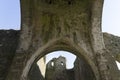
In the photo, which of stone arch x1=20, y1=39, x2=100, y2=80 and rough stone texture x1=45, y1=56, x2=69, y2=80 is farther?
rough stone texture x1=45, y1=56, x2=69, y2=80

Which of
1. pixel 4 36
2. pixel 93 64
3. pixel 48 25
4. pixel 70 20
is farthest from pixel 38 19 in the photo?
pixel 93 64

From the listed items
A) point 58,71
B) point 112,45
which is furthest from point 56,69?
point 112,45

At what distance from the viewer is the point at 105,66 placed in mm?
6539

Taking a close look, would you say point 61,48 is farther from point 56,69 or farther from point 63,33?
point 56,69

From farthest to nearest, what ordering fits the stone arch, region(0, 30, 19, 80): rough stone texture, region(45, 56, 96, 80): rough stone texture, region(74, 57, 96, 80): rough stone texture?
region(45, 56, 96, 80): rough stone texture
region(74, 57, 96, 80): rough stone texture
region(0, 30, 19, 80): rough stone texture
the stone arch

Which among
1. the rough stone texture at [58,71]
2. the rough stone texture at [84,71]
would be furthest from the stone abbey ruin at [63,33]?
the rough stone texture at [58,71]

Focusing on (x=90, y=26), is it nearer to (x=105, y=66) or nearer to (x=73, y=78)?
(x=105, y=66)

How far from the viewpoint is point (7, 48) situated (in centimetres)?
728

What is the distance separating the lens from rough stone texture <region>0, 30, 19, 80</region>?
264 inches

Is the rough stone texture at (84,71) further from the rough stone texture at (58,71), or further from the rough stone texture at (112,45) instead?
the rough stone texture at (58,71)

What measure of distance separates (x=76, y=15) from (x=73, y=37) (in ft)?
2.47

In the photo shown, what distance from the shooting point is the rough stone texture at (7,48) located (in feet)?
22.0

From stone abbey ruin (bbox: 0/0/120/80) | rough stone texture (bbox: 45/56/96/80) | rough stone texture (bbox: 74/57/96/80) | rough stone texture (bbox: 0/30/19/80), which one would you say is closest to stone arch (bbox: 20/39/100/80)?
stone abbey ruin (bbox: 0/0/120/80)

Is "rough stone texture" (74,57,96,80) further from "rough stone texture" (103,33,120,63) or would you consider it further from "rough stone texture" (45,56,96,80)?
"rough stone texture" (45,56,96,80)
